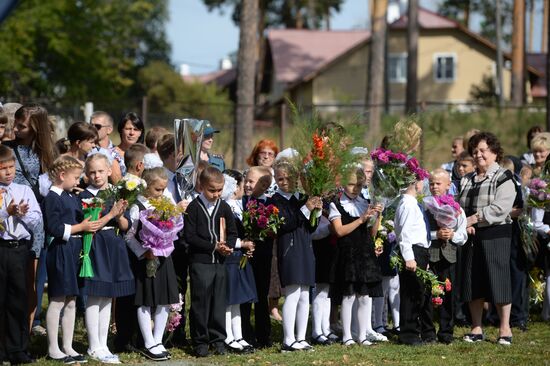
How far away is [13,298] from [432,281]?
394 centimetres

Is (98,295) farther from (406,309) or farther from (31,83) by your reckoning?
(31,83)

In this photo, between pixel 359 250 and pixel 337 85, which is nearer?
pixel 359 250

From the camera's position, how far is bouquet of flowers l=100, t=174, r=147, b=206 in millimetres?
8273

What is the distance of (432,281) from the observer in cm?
948

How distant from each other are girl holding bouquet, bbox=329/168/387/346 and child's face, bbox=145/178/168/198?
169 cm

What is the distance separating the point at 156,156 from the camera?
9.60 m

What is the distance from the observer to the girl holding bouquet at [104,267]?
834cm

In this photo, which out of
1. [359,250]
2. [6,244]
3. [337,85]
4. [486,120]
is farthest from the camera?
[337,85]

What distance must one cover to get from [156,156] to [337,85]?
39868mm

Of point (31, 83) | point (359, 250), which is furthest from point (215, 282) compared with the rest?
point (31, 83)

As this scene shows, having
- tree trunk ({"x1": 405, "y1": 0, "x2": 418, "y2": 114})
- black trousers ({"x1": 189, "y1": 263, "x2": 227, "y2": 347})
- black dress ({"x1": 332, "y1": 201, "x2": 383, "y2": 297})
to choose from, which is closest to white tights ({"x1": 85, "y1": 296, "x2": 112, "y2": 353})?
black trousers ({"x1": 189, "y1": 263, "x2": 227, "y2": 347})

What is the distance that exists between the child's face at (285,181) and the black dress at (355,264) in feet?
1.62

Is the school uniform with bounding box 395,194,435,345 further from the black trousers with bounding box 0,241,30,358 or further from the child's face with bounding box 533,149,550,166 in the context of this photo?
the black trousers with bounding box 0,241,30,358

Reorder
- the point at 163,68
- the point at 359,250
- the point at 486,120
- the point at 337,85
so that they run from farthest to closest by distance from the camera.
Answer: the point at 163,68 → the point at 337,85 → the point at 486,120 → the point at 359,250
